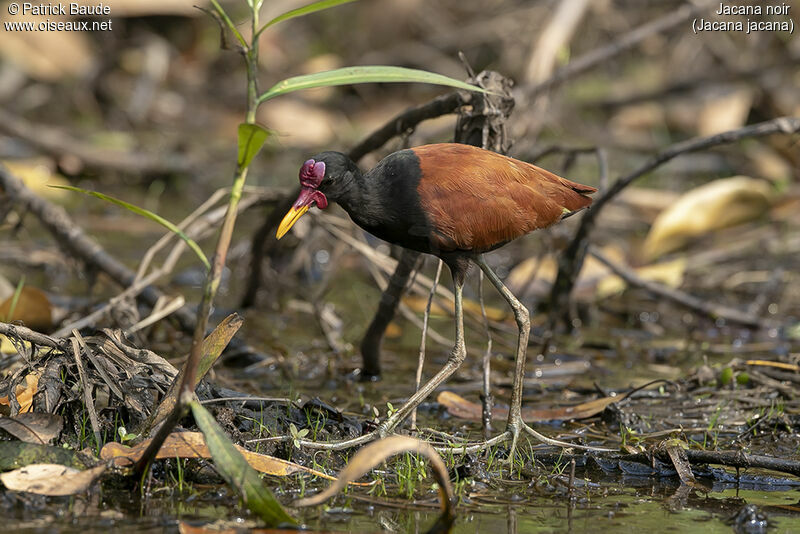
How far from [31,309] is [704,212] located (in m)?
4.44

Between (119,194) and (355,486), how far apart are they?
5.79m

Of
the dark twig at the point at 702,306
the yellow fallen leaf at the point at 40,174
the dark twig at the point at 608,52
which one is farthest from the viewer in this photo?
the yellow fallen leaf at the point at 40,174

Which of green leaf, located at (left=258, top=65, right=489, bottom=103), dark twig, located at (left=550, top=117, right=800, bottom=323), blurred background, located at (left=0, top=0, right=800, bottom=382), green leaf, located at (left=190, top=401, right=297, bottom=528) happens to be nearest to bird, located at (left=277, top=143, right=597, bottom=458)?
green leaf, located at (left=258, top=65, right=489, bottom=103)

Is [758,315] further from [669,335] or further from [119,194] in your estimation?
[119,194]

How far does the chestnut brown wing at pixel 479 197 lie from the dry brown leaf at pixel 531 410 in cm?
92

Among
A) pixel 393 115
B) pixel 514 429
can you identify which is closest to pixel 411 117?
pixel 514 429

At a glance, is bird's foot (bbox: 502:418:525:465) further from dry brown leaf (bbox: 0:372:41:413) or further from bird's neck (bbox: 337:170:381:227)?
dry brown leaf (bbox: 0:372:41:413)

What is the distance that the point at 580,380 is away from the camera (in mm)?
5031

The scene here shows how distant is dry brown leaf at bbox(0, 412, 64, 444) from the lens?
3166mm

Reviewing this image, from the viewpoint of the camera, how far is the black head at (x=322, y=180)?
352cm

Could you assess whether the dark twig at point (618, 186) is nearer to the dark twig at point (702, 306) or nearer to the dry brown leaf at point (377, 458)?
the dark twig at point (702, 306)

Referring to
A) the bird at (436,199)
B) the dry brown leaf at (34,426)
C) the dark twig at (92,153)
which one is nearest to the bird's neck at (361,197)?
the bird at (436,199)

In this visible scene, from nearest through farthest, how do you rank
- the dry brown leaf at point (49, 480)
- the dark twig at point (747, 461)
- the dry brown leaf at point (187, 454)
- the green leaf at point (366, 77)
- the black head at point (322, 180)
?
the green leaf at point (366, 77), the dry brown leaf at point (49, 480), the dry brown leaf at point (187, 454), the dark twig at point (747, 461), the black head at point (322, 180)

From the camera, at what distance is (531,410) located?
4.45 m
